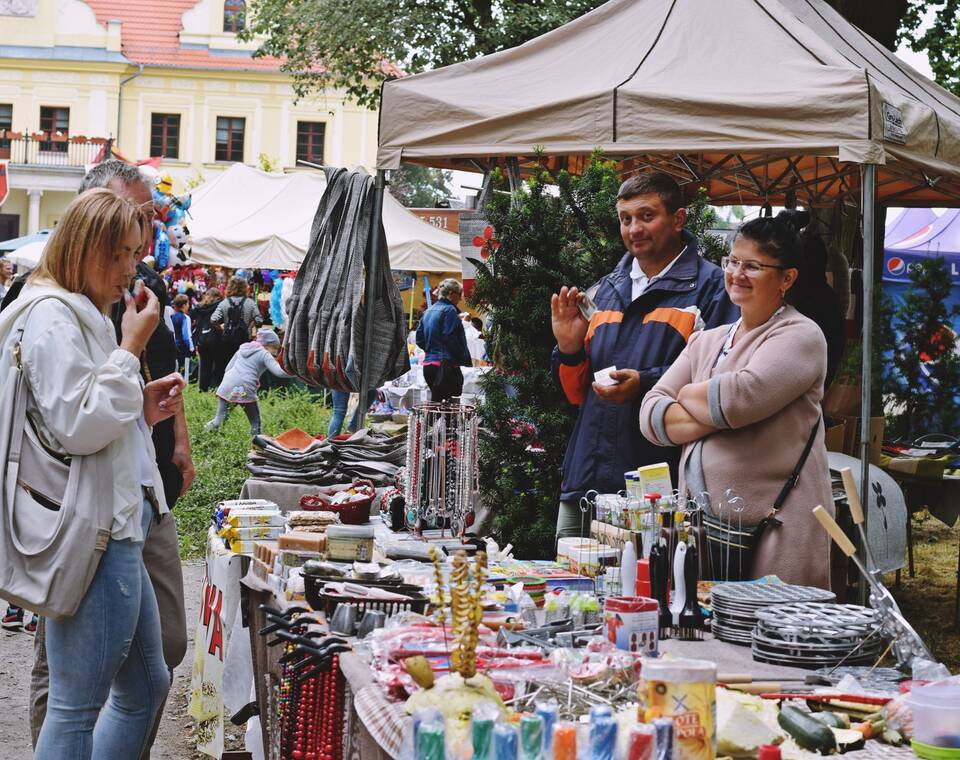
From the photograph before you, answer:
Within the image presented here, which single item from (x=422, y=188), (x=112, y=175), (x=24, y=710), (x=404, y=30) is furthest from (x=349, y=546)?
(x=422, y=188)

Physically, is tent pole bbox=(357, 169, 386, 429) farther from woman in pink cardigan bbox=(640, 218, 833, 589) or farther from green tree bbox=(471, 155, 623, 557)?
woman in pink cardigan bbox=(640, 218, 833, 589)

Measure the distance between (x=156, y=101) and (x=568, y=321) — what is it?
147 ft

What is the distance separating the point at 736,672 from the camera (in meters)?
2.68

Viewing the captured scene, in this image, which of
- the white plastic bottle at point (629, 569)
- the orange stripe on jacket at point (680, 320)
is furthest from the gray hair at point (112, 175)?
the white plastic bottle at point (629, 569)

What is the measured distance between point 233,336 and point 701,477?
14.0 m

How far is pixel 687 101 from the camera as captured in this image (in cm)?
550

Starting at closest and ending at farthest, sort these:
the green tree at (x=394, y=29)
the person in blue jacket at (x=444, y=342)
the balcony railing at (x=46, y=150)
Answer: the person in blue jacket at (x=444, y=342), the green tree at (x=394, y=29), the balcony railing at (x=46, y=150)

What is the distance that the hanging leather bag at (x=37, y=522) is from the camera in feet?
9.33

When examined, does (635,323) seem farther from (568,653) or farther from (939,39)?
(939,39)

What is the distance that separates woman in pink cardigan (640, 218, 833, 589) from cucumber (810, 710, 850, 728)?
1.19 meters

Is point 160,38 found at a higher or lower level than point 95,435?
higher

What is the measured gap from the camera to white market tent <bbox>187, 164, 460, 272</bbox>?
16250 mm

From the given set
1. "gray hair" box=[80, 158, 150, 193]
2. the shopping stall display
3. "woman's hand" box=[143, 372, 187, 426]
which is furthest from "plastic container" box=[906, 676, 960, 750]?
"gray hair" box=[80, 158, 150, 193]

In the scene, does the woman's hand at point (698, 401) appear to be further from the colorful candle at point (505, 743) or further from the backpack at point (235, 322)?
the backpack at point (235, 322)
